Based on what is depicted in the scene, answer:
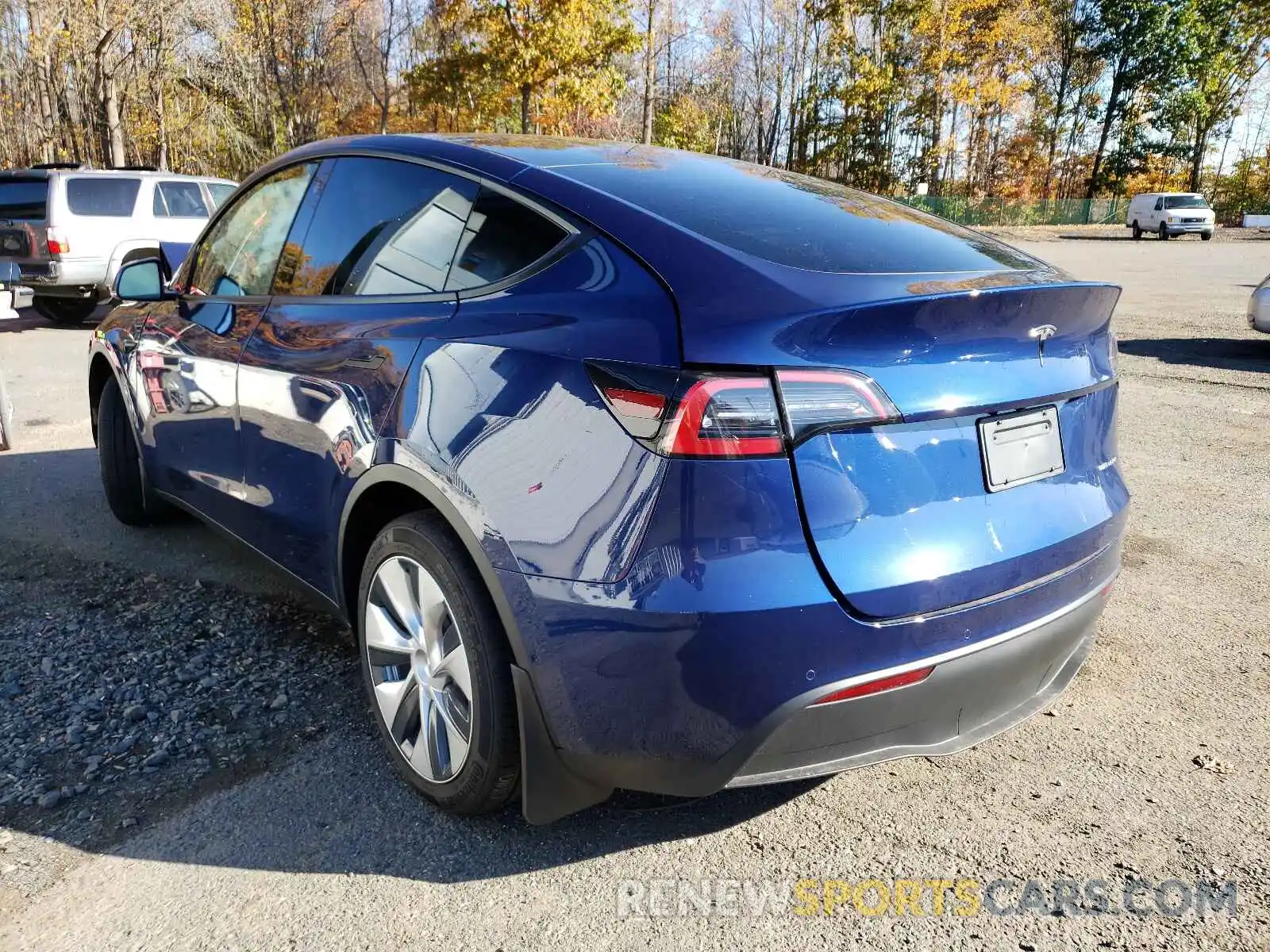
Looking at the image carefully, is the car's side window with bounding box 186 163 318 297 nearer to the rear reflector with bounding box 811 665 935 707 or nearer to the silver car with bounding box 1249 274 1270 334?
the rear reflector with bounding box 811 665 935 707

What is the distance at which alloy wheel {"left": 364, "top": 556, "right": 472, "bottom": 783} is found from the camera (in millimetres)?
2279

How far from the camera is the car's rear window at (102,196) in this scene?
39.4 feet

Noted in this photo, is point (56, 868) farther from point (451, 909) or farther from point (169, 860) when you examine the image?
point (451, 909)

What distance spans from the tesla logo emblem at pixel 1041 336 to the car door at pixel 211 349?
230 cm

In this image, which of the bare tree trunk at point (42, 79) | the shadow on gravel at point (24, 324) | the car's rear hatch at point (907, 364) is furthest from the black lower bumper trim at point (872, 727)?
the bare tree trunk at point (42, 79)

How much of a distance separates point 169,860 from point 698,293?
1.81m

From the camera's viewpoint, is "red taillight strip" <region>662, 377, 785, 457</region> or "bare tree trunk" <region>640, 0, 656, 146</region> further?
"bare tree trunk" <region>640, 0, 656, 146</region>

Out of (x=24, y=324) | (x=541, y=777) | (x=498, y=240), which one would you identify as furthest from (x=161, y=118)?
(x=541, y=777)

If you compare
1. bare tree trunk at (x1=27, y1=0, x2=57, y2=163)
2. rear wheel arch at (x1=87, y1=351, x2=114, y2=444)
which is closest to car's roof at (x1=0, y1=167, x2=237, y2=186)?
bare tree trunk at (x1=27, y1=0, x2=57, y2=163)

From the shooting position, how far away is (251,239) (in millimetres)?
3482

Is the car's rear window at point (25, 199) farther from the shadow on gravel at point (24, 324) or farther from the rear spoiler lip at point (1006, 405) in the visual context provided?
the rear spoiler lip at point (1006, 405)

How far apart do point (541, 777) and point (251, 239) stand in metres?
2.38

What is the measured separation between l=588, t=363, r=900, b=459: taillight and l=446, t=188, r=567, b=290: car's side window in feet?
1.74

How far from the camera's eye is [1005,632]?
2.07 meters
